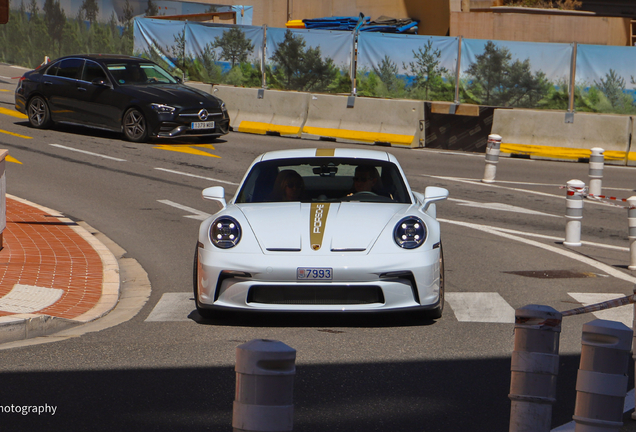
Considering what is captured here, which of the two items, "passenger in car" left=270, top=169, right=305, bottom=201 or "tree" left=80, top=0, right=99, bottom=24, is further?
"tree" left=80, top=0, right=99, bottom=24

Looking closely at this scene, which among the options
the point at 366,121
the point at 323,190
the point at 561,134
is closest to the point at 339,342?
the point at 323,190

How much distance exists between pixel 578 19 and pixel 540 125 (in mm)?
14464

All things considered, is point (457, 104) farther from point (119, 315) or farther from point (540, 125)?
point (119, 315)

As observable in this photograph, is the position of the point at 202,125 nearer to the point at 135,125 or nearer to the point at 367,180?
the point at 135,125

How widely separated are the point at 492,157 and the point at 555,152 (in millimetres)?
4097

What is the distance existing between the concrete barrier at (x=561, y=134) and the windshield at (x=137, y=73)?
24.7 feet

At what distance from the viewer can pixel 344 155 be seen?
7.81 metres

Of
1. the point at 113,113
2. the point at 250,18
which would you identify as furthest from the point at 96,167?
the point at 250,18

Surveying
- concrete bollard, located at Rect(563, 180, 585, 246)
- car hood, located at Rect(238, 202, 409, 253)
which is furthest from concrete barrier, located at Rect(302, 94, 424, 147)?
car hood, located at Rect(238, 202, 409, 253)

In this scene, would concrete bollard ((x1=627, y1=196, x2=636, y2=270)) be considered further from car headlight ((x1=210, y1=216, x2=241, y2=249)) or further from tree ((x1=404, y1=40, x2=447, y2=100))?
tree ((x1=404, y1=40, x2=447, y2=100))

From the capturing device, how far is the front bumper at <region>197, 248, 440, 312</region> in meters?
6.27

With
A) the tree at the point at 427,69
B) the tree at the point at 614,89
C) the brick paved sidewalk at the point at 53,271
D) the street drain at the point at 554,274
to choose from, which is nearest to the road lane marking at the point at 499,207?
the street drain at the point at 554,274

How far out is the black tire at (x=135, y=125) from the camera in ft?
60.5

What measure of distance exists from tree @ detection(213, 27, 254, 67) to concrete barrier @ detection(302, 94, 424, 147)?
3381 millimetres
